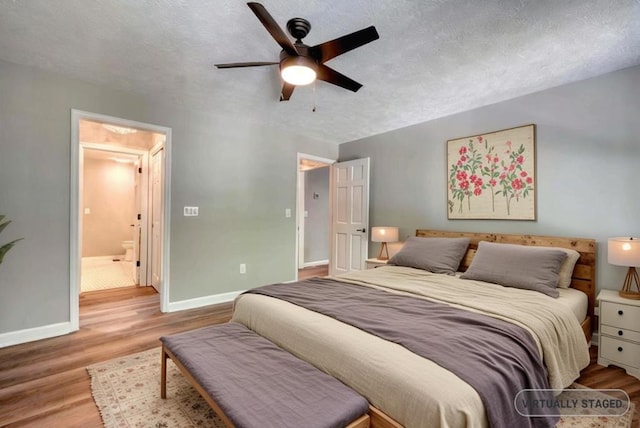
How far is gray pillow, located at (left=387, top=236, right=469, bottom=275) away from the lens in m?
3.05

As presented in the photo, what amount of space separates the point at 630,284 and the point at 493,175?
4.82 feet

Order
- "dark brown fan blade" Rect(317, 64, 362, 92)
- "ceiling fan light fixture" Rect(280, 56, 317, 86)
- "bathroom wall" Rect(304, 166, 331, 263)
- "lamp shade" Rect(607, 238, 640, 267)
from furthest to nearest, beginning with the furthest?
"bathroom wall" Rect(304, 166, 331, 263), "lamp shade" Rect(607, 238, 640, 267), "dark brown fan blade" Rect(317, 64, 362, 92), "ceiling fan light fixture" Rect(280, 56, 317, 86)

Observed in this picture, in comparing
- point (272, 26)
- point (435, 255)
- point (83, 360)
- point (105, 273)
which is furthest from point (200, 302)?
point (272, 26)

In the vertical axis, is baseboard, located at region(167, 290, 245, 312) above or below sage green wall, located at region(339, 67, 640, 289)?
below

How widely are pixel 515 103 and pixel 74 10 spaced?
12.7 feet

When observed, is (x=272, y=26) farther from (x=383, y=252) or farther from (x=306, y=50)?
(x=383, y=252)

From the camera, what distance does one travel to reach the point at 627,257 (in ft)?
7.34

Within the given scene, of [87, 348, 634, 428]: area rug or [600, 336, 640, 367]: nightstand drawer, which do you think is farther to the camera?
[600, 336, 640, 367]: nightstand drawer

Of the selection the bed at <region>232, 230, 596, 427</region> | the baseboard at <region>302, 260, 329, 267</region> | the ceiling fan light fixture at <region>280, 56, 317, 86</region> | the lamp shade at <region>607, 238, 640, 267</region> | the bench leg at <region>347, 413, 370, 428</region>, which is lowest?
the baseboard at <region>302, 260, 329, 267</region>

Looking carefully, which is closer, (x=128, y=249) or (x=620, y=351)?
(x=620, y=351)

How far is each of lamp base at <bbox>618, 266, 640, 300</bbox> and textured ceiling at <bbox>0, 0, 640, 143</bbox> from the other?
1.72 meters

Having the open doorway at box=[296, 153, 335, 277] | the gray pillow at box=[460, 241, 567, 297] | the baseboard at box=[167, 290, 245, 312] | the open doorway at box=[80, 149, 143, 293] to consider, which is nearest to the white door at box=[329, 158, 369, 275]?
A: the open doorway at box=[296, 153, 335, 277]

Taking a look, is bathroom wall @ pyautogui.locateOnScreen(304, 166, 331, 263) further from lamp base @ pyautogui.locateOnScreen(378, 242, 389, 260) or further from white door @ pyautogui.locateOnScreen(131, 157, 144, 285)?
white door @ pyautogui.locateOnScreen(131, 157, 144, 285)

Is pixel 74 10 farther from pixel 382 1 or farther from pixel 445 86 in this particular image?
pixel 445 86
